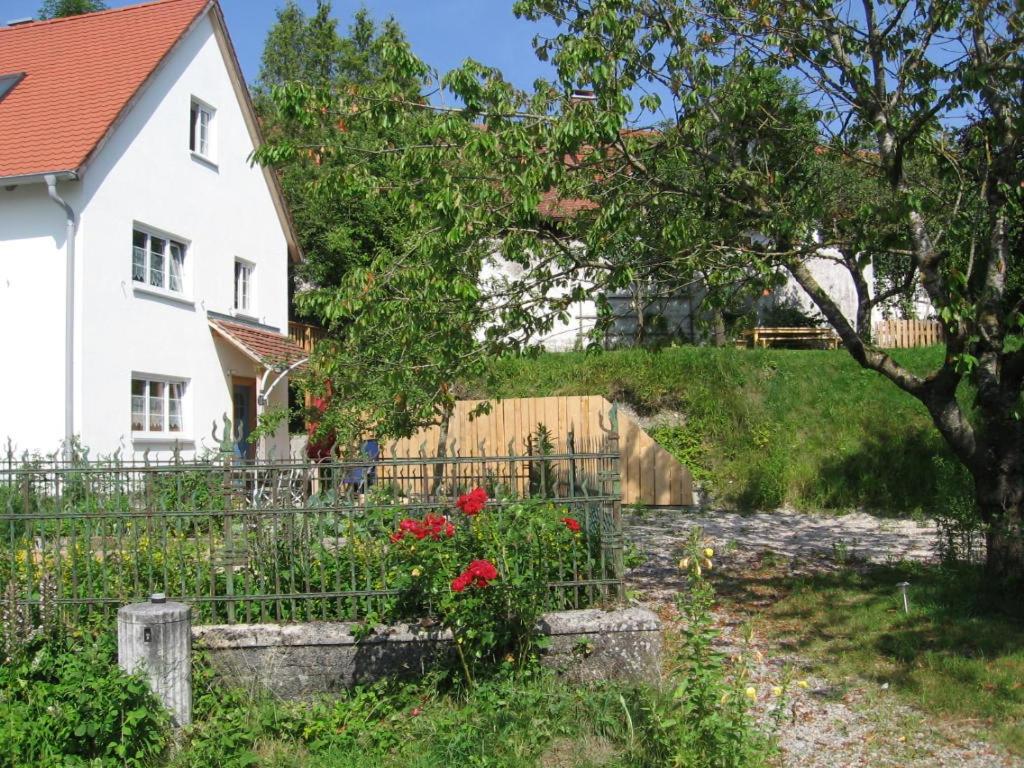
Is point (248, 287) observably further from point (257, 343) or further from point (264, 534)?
point (264, 534)

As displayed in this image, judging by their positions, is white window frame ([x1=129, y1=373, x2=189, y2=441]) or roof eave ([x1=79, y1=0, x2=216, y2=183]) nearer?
roof eave ([x1=79, y1=0, x2=216, y2=183])

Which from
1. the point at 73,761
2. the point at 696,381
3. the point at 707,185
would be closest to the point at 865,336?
the point at 707,185

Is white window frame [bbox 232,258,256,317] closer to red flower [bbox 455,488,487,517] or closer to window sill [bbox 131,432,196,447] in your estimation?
window sill [bbox 131,432,196,447]

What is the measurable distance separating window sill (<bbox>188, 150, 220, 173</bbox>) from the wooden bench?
12636mm

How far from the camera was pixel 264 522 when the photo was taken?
5.82 meters

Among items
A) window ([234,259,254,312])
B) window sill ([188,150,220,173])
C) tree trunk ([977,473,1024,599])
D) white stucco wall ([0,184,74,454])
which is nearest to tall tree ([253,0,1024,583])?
tree trunk ([977,473,1024,599])

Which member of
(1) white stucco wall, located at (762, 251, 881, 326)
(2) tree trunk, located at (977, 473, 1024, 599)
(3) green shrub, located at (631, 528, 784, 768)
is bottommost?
(3) green shrub, located at (631, 528, 784, 768)

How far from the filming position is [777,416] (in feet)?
51.2

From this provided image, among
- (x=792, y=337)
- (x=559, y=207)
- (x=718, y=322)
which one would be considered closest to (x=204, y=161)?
(x=559, y=207)

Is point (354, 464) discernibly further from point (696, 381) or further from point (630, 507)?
point (696, 381)

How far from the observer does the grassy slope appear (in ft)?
44.1

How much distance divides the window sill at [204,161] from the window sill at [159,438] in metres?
4.70

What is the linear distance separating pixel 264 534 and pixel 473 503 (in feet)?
5.09

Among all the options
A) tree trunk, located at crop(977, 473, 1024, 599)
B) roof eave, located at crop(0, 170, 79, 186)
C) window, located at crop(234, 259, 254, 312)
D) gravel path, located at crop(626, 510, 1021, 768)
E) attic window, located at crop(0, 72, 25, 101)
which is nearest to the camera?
gravel path, located at crop(626, 510, 1021, 768)
